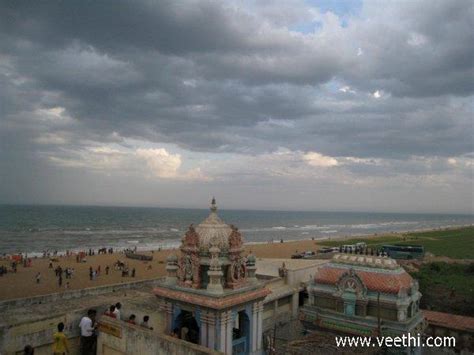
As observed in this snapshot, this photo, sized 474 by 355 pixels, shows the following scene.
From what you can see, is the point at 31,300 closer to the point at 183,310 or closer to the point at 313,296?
the point at 183,310

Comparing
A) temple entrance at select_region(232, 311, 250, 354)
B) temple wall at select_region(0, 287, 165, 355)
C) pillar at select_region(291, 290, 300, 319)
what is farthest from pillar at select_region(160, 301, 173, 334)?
pillar at select_region(291, 290, 300, 319)

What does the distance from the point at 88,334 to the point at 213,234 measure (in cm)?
438

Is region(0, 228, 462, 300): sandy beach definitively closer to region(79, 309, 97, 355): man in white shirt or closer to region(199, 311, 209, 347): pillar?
region(79, 309, 97, 355): man in white shirt

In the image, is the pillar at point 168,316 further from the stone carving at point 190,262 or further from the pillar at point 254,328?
the pillar at point 254,328

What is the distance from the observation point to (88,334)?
11.2 m

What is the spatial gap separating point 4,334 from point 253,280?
6.88 meters

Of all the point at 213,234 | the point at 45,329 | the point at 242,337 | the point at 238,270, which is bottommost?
the point at 242,337

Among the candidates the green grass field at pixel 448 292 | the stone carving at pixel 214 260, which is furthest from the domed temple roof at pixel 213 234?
the green grass field at pixel 448 292

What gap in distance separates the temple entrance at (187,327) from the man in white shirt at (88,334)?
233cm

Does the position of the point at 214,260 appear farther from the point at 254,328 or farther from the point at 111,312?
the point at 111,312

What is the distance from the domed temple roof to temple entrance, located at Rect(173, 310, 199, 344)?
7.35ft

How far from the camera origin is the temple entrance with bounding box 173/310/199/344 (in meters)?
12.0

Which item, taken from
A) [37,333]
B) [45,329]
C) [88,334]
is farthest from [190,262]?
[37,333]

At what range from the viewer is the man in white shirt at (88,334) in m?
11.2
